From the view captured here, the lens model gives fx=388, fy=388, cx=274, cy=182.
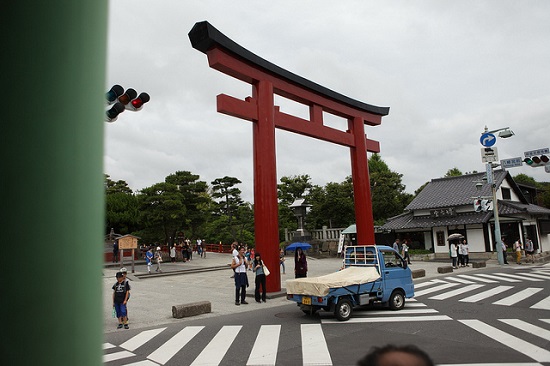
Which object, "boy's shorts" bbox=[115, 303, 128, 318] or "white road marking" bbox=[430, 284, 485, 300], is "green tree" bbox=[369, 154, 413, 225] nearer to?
"white road marking" bbox=[430, 284, 485, 300]

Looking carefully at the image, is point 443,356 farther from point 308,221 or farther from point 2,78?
point 308,221

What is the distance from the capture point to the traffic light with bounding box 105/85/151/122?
762cm

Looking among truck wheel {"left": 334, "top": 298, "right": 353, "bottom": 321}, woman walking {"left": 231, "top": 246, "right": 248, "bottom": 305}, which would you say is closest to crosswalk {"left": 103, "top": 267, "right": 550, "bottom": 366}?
truck wheel {"left": 334, "top": 298, "right": 353, "bottom": 321}

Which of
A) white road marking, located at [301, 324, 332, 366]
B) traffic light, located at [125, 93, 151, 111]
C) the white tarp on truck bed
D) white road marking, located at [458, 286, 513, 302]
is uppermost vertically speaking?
traffic light, located at [125, 93, 151, 111]

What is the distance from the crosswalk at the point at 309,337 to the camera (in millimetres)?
6359

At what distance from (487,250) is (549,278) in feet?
42.5

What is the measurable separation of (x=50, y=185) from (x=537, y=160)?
772 inches

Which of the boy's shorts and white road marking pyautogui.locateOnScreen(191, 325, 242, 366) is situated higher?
the boy's shorts

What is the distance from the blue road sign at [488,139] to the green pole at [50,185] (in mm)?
24663

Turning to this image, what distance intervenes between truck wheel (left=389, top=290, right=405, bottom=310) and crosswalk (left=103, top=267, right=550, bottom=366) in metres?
0.18

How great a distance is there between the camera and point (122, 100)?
766 centimetres

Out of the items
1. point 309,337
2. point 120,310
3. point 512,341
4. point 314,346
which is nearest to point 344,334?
point 309,337

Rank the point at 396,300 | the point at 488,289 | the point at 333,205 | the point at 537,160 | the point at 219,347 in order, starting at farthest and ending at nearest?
A: the point at 333,205 < the point at 537,160 < the point at 488,289 < the point at 396,300 < the point at 219,347

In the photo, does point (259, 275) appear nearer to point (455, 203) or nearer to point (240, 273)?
point (240, 273)
